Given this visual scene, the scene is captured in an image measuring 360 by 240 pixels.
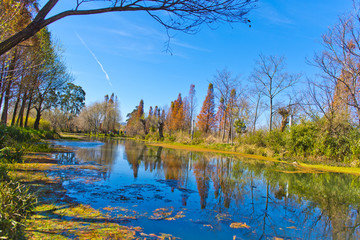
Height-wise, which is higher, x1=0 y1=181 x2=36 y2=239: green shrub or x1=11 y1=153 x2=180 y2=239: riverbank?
x1=0 y1=181 x2=36 y2=239: green shrub

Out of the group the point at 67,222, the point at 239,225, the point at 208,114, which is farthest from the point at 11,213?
the point at 208,114

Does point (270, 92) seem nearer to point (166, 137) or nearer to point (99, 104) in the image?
point (166, 137)

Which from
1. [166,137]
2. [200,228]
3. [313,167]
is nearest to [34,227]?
[200,228]

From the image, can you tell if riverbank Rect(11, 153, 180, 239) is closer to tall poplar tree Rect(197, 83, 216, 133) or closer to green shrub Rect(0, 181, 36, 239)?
green shrub Rect(0, 181, 36, 239)

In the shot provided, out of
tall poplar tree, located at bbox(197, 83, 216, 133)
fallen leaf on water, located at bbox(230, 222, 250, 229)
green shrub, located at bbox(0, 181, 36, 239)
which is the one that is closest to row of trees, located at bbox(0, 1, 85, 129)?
green shrub, located at bbox(0, 181, 36, 239)

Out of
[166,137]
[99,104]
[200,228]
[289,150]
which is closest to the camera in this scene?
[200,228]

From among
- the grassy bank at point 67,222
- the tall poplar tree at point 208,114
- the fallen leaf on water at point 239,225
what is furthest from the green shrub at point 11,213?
the tall poplar tree at point 208,114

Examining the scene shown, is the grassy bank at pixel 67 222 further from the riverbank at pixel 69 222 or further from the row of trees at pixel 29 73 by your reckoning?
the row of trees at pixel 29 73

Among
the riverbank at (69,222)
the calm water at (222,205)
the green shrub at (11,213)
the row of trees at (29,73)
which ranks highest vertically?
the row of trees at (29,73)

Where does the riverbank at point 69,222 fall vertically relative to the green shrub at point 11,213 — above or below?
below

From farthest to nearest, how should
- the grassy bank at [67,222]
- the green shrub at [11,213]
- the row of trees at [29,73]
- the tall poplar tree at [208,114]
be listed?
1. the tall poplar tree at [208,114]
2. the row of trees at [29,73]
3. the grassy bank at [67,222]
4. the green shrub at [11,213]

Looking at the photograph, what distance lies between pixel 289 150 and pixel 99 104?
47.1m

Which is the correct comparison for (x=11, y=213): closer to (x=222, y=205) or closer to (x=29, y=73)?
(x=222, y=205)

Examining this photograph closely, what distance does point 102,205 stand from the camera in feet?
13.5
